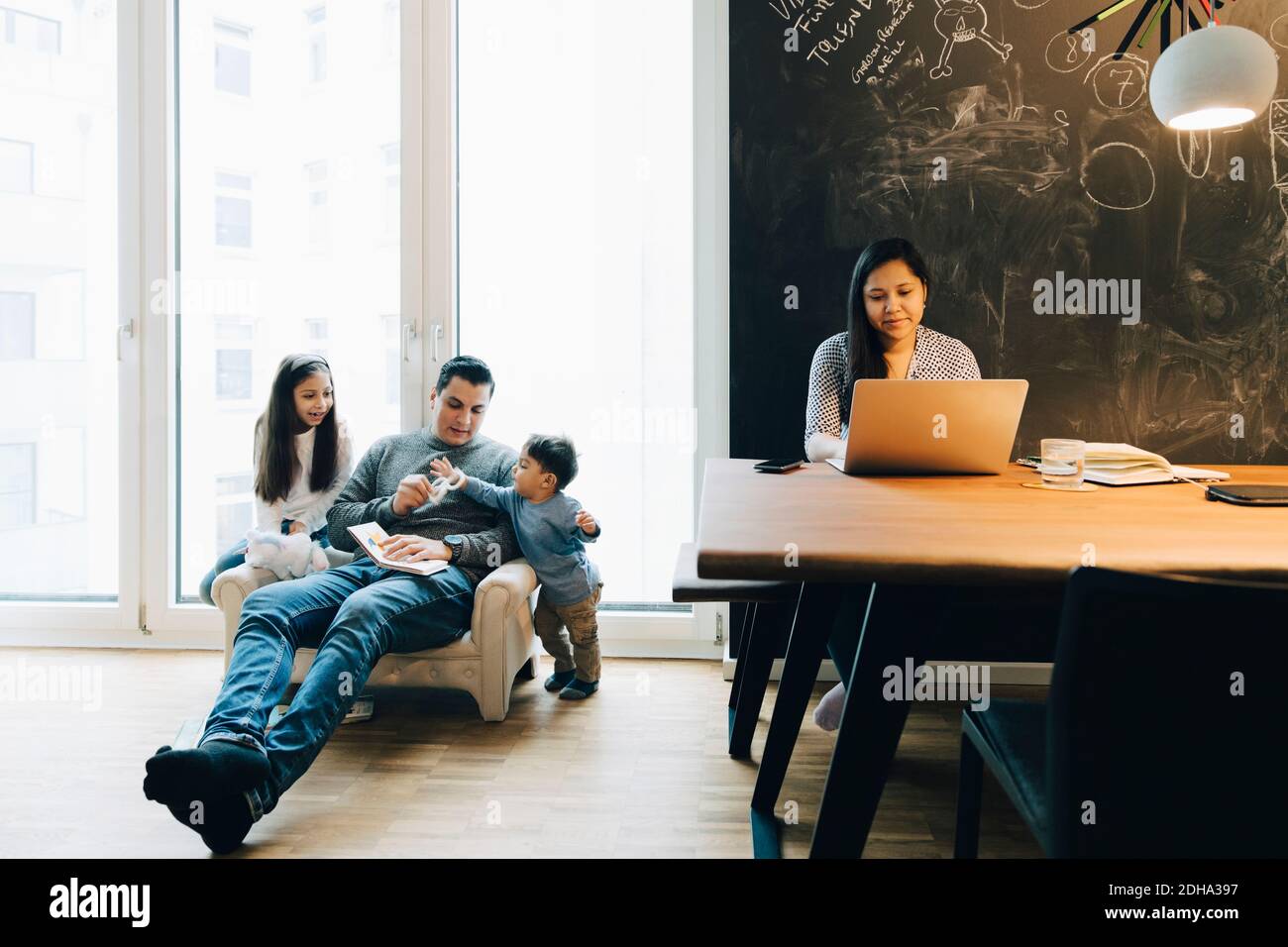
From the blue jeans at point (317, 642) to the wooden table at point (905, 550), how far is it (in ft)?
3.31

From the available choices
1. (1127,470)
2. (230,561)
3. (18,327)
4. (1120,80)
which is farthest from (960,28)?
(18,327)

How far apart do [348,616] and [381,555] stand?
0.28 meters

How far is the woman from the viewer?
8.68ft

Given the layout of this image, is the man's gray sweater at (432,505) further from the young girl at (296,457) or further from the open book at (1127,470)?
the open book at (1127,470)

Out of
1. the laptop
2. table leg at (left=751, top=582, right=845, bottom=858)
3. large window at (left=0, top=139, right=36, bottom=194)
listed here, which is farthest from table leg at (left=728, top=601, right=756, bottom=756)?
large window at (left=0, top=139, right=36, bottom=194)

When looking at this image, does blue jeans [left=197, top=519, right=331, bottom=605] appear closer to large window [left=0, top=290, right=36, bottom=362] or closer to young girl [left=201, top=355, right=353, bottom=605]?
young girl [left=201, top=355, right=353, bottom=605]

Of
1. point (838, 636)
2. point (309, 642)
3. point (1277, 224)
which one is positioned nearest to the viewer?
point (838, 636)

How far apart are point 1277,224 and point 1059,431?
3.04ft

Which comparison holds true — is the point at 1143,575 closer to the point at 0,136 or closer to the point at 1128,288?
the point at 1128,288

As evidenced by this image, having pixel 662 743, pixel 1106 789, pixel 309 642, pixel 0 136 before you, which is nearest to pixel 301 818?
pixel 309 642

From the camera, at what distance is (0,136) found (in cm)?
338

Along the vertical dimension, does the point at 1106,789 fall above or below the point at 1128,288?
below

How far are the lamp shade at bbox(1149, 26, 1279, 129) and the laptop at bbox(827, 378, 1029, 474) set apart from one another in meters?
0.71
